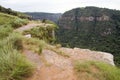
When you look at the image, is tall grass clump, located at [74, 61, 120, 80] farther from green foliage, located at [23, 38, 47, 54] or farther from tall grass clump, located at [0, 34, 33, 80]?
green foliage, located at [23, 38, 47, 54]

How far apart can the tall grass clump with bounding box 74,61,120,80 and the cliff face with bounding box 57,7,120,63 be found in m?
69.9

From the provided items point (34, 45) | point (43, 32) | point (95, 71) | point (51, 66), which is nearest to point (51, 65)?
point (51, 66)

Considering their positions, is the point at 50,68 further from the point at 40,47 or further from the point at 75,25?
the point at 75,25

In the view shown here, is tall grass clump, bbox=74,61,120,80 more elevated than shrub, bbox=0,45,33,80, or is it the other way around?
shrub, bbox=0,45,33,80

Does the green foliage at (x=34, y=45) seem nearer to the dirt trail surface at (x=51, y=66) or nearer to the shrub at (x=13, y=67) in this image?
the dirt trail surface at (x=51, y=66)

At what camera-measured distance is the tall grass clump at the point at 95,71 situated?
20.9 feet

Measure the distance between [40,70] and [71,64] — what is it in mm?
890

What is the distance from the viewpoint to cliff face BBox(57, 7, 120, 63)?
87.0 metres

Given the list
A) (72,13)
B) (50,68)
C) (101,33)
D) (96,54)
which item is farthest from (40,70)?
(72,13)

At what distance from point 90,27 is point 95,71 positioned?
328 feet

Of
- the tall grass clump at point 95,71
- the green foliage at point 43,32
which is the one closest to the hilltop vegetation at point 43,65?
the tall grass clump at point 95,71

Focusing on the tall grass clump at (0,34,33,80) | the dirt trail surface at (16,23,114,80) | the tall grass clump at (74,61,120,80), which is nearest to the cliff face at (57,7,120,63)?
the dirt trail surface at (16,23,114,80)

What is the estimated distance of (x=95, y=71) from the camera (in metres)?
6.68

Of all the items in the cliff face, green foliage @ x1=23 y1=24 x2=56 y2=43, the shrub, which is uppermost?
the shrub
